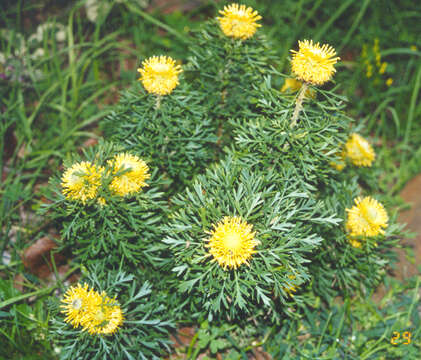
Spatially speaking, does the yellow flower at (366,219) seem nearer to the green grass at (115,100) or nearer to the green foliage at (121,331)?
the green grass at (115,100)

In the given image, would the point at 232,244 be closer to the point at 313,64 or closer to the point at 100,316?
the point at 100,316

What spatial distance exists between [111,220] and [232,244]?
648mm

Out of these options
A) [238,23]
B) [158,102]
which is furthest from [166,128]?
[238,23]

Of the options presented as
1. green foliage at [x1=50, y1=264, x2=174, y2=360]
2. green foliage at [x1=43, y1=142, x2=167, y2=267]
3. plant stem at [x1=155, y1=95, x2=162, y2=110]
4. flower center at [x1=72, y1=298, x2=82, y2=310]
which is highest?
plant stem at [x1=155, y1=95, x2=162, y2=110]

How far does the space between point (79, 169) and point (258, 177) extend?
0.79 meters

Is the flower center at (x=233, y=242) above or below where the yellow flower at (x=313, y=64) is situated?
below

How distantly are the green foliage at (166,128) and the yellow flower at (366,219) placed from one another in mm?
857

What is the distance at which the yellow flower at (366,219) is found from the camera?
210 cm

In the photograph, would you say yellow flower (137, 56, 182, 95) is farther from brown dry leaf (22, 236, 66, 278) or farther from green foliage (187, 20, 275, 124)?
brown dry leaf (22, 236, 66, 278)

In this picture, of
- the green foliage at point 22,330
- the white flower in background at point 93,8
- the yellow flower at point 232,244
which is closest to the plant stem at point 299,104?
the yellow flower at point 232,244

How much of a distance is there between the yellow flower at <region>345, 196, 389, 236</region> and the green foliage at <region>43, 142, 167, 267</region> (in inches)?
39.8

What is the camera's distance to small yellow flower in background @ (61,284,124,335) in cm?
169

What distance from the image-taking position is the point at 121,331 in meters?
1.83
